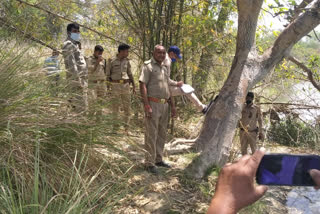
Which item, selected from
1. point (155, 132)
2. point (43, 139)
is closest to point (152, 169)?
point (155, 132)

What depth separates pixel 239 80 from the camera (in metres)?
3.70

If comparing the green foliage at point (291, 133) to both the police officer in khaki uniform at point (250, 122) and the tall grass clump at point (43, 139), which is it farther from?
the tall grass clump at point (43, 139)

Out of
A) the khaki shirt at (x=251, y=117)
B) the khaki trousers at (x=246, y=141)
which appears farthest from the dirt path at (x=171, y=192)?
the khaki shirt at (x=251, y=117)

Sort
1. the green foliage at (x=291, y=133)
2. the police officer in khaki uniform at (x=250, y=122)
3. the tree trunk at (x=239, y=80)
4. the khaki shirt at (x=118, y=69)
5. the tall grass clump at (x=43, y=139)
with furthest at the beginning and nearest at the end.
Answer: the green foliage at (x=291, y=133) < the khaki shirt at (x=118, y=69) < the police officer in khaki uniform at (x=250, y=122) < the tree trunk at (x=239, y=80) < the tall grass clump at (x=43, y=139)

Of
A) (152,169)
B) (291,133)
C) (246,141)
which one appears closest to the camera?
(152,169)

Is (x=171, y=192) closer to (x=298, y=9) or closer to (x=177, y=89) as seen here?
(x=177, y=89)

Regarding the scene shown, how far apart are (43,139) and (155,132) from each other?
180 centimetres

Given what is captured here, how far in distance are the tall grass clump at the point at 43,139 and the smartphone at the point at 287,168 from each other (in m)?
1.14

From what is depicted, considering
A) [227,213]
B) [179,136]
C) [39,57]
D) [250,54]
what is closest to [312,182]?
[227,213]

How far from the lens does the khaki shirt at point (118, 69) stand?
5.41 m

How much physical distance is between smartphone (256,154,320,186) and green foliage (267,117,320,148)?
5.84 metres

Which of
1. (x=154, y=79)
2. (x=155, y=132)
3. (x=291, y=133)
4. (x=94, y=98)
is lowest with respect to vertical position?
(x=291, y=133)

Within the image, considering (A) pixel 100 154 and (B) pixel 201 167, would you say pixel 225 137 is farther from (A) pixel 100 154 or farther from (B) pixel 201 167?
(A) pixel 100 154

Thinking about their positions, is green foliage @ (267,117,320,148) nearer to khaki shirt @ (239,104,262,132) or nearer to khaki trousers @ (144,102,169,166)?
khaki shirt @ (239,104,262,132)
